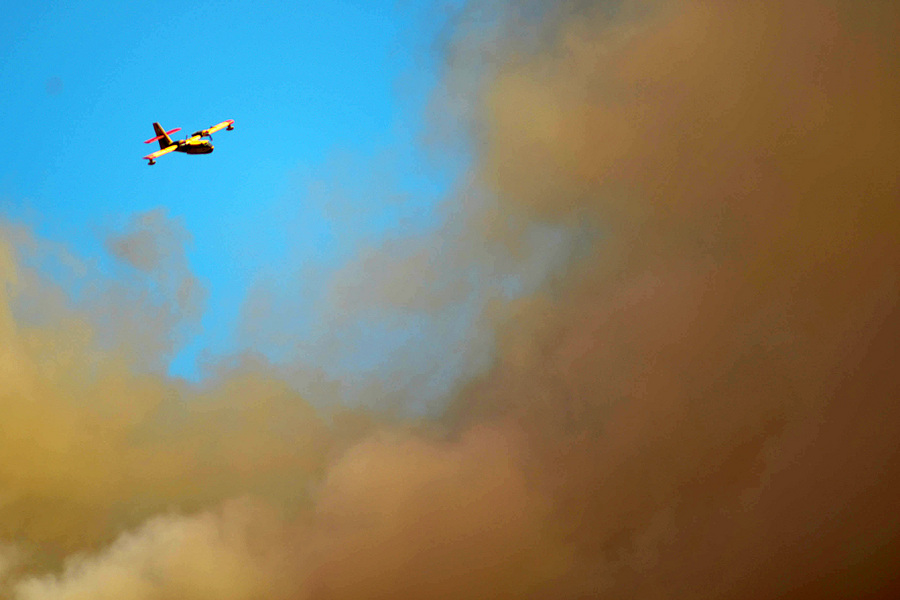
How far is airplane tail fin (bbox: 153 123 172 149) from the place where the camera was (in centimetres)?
9175

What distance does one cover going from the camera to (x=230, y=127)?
9569 cm

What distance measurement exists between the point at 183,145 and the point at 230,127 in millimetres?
6144

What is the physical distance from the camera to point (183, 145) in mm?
92750

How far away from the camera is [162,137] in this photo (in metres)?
91.9

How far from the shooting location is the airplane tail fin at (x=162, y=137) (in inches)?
3612
